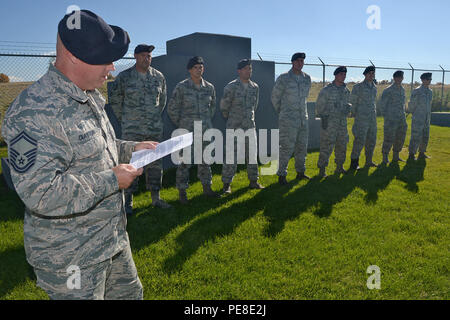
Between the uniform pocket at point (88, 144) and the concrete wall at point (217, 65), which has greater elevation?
the concrete wall at point (217, 65)

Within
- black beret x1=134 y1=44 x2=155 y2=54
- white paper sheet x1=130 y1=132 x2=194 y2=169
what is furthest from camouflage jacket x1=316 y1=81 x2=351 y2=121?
white paper sheet x1=130 y1=132 x2=194 y2=169

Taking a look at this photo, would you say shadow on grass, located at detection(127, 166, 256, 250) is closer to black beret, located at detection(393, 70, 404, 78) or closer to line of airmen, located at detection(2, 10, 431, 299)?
line of airmen, located at detection(2, 10, 431, 299)

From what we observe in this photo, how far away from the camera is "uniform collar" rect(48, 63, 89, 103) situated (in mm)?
1286

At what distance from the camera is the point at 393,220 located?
411 centimetres

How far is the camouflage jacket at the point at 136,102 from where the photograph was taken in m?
4.19

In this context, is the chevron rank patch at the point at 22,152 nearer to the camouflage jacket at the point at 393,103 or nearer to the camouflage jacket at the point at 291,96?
the camouflage jacket at the point at 291,96

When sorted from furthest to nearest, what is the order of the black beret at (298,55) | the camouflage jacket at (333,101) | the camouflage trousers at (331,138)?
the camouflage trousers at (331,138)
the camouflage jacket at (333,101)
the black beret at (298,55)

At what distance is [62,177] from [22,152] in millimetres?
158

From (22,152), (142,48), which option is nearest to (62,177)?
(22,152)

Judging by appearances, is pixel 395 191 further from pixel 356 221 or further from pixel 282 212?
pixel 282 212

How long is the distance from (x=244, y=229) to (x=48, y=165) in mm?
2982

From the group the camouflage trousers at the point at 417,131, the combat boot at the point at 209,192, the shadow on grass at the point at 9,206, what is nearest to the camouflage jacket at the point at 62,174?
the combat boot at the point at 209,192

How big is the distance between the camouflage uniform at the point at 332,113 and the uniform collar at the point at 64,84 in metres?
5.40
